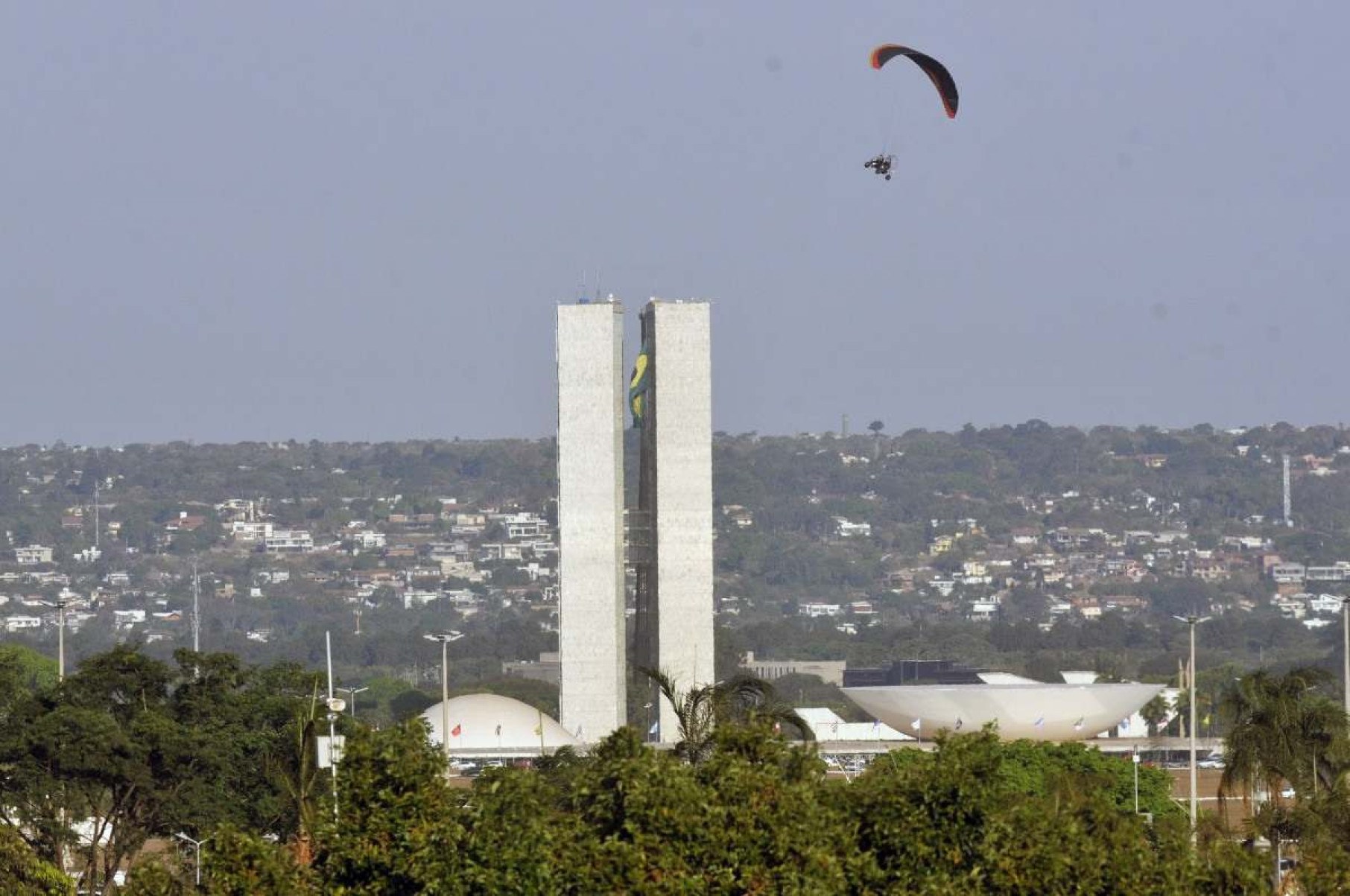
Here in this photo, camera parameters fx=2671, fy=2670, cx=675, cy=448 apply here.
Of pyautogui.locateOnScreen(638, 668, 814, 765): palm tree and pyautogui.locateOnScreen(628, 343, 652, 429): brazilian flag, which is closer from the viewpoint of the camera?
pyautogui.locateOnScreen(638, 668, 814, 765): palm tree

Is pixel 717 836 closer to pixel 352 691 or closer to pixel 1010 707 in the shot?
pixel 352 691

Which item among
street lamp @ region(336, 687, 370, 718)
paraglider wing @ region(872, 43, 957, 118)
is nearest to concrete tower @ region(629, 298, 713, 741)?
street lamp @ region(336, 687, 370, 718)

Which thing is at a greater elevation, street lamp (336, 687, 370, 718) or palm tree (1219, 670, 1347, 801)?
palm tree (1219, 670, 1347, 801)

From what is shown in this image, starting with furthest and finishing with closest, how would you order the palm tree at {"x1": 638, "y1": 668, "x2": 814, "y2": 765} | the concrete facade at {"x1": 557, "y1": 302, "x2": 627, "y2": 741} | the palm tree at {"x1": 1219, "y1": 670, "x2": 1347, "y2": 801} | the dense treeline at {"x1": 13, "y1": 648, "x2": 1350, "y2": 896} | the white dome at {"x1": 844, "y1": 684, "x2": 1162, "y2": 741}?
the concrete facade at {"x1": 557, "y1": 302, "x2": 627, "y2": 741} → the white dome at {"x1": 844, "y1": 684, "x2": 1162, "y2": 741} → the palm tree at {"x1": 1219, "y1": 670, "x2": 1347, "y2": 801} → the palm tree at {"x1": 638, "y1": 668, "x2": 814, "y2": 765} → the dense treeline at {"x1": 13, "y1": 648, "x2": 1350, "y2": 896}

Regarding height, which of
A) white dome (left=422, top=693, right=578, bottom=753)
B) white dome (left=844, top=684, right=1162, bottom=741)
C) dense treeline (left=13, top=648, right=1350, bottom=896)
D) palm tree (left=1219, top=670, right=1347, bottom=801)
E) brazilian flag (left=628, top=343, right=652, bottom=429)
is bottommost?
white dome (left=422, top=693, right=578, bottom=753)

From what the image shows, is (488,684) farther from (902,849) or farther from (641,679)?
(902,849)

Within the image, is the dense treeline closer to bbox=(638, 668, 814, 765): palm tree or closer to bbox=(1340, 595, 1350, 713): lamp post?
bbox=(638, 668, 814, 765): palm tree

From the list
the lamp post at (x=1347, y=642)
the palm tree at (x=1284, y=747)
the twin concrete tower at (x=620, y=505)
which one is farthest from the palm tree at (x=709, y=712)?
the twin concrete tower at (x=620, y=505)
